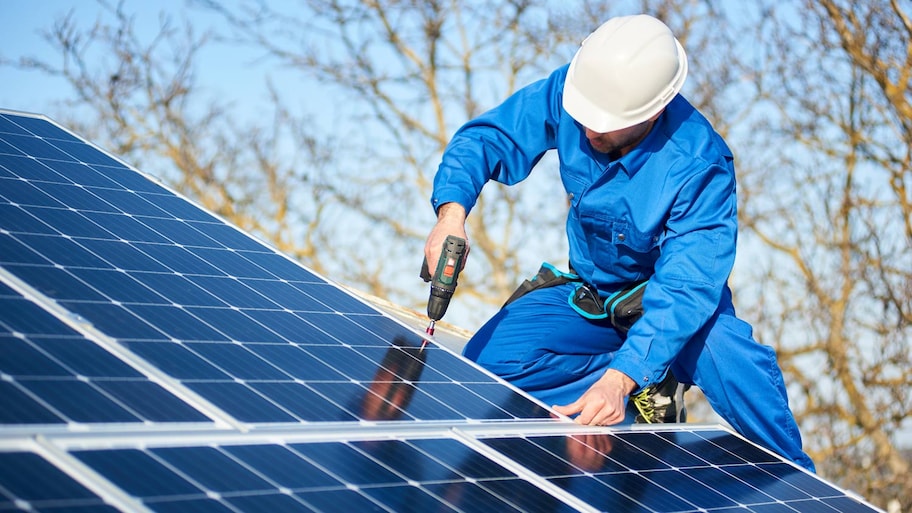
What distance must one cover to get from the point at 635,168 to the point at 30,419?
3294mm

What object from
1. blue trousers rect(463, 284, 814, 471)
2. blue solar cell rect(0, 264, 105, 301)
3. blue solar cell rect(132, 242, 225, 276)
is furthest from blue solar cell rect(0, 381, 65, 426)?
blue trousers rect(463, 284, 814, 471)

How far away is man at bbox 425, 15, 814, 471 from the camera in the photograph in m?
4.80

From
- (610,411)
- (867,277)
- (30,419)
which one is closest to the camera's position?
(30,419)

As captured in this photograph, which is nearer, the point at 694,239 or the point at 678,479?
the point at 678,479

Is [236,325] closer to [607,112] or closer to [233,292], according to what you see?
[233,292]

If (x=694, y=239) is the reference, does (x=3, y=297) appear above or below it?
below

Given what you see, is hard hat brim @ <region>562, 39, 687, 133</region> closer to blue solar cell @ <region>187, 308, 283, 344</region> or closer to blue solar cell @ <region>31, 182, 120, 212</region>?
blue solar cell @ <region>187, 308, 283, 344</region>

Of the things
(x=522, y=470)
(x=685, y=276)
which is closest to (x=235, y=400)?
(x=522, y=470)

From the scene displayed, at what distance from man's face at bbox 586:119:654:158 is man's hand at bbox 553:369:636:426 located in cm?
118

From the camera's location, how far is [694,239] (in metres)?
4.89

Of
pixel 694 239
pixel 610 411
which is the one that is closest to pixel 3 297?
pixel 610 411

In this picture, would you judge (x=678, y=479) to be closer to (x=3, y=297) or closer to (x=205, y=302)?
(x=205, y=302)

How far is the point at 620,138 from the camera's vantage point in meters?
5.19

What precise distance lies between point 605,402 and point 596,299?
4.67ft
